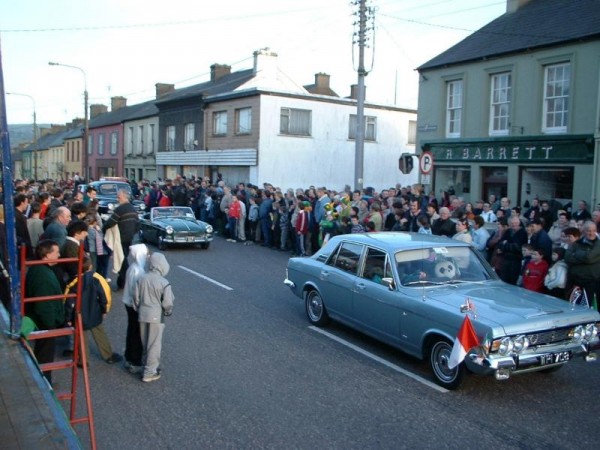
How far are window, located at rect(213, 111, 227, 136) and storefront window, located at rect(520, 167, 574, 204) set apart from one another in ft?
59.3

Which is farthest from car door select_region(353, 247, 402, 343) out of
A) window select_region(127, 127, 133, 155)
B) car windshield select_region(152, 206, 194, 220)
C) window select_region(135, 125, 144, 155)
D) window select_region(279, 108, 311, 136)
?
window select_region(127, 127, 133, 155)

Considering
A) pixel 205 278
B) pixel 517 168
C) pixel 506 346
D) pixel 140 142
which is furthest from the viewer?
pixel 140 142

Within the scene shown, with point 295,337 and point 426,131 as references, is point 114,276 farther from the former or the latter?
point 426,131

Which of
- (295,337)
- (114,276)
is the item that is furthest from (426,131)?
(295,337)

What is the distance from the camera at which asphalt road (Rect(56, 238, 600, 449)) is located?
18.2ft

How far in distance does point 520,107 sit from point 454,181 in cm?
396

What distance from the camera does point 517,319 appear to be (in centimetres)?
643

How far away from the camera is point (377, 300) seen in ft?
26.0

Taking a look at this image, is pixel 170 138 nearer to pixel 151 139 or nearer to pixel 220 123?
pixel 151 139

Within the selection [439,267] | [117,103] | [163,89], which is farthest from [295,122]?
[117,103]

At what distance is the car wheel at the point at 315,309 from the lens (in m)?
9.34

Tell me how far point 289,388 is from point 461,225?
5593 millimetres

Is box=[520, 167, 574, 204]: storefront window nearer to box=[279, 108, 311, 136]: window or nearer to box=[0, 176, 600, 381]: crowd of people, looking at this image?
box=[0, 176, 600, 381]: crowd of people

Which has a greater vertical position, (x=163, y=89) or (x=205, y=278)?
(x=163, y=89)
